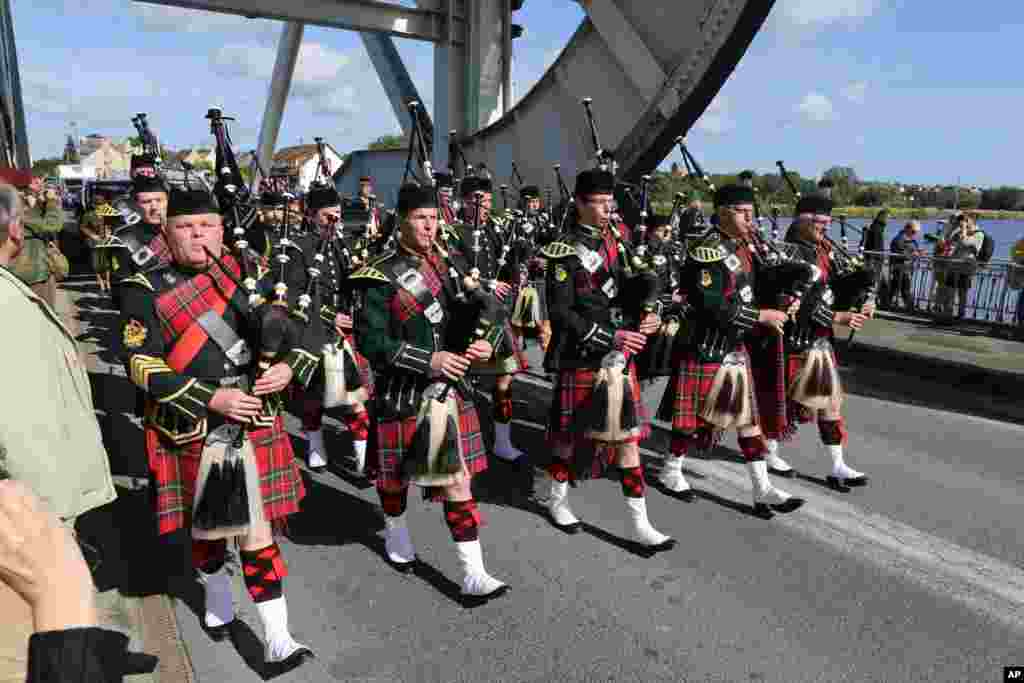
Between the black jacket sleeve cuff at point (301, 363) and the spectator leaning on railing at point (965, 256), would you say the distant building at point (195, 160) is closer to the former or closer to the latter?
the black jacket sleeve cuff at point (301, 363)

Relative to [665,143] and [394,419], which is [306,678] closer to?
[394,419]

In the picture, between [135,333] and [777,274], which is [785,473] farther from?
[135,333]

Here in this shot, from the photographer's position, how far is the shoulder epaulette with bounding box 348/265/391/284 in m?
3.71

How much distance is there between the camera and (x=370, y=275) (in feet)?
12.2

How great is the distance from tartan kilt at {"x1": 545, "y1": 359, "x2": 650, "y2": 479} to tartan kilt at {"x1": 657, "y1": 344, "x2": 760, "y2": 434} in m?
0.51

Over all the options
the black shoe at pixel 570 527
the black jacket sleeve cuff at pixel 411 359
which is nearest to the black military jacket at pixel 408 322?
the black jacket sleeve cuff at pixel 411 359

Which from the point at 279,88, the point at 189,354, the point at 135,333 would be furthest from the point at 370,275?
the point at 279,88

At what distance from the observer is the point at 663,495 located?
5.14 meters

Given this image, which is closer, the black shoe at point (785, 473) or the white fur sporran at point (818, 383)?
the white fur sporran at point (818, 383)

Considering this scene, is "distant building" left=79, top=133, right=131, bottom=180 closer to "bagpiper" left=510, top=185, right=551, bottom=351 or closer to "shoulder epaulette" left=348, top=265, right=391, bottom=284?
"bagpiper" left=510, top=185, right=551, bottom=351

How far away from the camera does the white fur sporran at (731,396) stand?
4.68m

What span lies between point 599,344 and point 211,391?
217 centimetres

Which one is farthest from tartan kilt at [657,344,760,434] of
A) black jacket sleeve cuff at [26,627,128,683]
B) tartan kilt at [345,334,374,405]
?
black jacket sleeve cuff at [26,627,128,683]

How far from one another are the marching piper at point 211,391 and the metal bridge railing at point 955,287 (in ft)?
29.3
